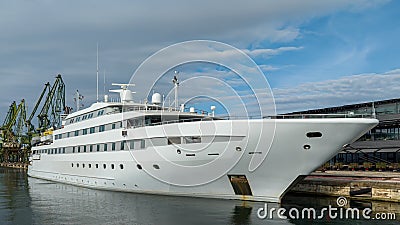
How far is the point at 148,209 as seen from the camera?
23.9 m

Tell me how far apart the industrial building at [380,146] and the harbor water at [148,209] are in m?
16.4

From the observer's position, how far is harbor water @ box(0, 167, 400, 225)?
21.1 meters

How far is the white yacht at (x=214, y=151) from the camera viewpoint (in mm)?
22344

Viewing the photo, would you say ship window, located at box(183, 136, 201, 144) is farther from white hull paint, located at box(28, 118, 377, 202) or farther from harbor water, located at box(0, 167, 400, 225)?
harbor water, located at box(0, 167, 400, 225)

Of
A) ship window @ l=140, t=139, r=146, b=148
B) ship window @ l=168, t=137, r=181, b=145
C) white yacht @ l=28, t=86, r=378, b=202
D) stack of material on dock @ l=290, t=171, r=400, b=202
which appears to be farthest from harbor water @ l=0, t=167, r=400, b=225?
ship window @ l=168, t=137, r=181, b=145

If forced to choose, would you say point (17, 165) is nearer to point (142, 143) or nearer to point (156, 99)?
point (156, 99)

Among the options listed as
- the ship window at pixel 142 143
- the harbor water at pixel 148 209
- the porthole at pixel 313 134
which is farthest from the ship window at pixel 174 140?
the porthole at pixel 313 134

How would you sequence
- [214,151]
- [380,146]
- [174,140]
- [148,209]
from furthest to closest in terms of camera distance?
[380,146], [174,140], [214,151], [148,209]

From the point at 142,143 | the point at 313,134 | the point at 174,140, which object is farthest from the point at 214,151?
the point at 142,143

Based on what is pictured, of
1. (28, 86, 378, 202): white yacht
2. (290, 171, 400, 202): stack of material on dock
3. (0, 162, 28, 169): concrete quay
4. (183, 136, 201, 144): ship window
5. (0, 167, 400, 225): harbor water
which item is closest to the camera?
(0, 167, 400, 225): harbor water

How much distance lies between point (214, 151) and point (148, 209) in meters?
5.69

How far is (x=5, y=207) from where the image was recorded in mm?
27141

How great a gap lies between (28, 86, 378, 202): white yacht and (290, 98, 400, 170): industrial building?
20.7m

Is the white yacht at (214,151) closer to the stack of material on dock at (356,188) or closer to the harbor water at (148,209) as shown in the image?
the harbor water at (148,209)
